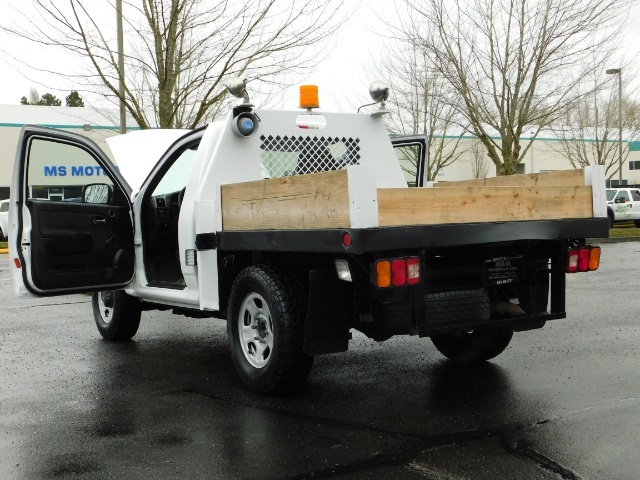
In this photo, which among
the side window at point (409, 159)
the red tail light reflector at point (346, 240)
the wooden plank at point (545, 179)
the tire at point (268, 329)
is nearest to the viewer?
the red tail light reflector at point (346, 240)

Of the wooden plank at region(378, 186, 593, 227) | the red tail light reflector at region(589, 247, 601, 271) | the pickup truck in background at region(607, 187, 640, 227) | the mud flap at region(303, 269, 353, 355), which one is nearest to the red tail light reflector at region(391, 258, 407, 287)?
the wooden plank at region(378, 186, 593, 227)

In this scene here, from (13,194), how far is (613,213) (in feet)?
83.6

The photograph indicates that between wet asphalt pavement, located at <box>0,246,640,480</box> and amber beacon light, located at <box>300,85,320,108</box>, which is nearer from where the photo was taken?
wet asphalt pavement, located at <box>0,246,640,480</box>

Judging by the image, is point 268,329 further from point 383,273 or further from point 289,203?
point 383,273

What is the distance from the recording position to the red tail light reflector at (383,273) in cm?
435

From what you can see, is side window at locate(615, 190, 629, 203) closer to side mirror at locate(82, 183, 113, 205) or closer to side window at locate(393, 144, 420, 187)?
side window at locate(393, 144, 420, 187)

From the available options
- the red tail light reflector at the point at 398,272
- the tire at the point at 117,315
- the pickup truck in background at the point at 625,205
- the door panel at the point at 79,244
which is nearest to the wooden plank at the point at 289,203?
the red tail light reflector at the point at 398,272

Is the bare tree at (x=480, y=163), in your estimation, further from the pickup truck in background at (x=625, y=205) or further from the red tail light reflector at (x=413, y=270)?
the red tail light reflector at (x=413, y=270)

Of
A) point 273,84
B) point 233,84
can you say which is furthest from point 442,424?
point 273,84

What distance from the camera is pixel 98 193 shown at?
6.68m

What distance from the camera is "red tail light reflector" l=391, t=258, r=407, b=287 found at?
4.39 metres

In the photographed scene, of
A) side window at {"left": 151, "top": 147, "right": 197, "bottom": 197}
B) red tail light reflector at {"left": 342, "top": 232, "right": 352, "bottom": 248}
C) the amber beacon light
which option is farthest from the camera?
side window at {"left": 151, "top": 147, "right": 197, "bottom": 197}

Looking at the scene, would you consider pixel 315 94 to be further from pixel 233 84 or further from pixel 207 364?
pixel 207 364

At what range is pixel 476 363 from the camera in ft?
20.2
